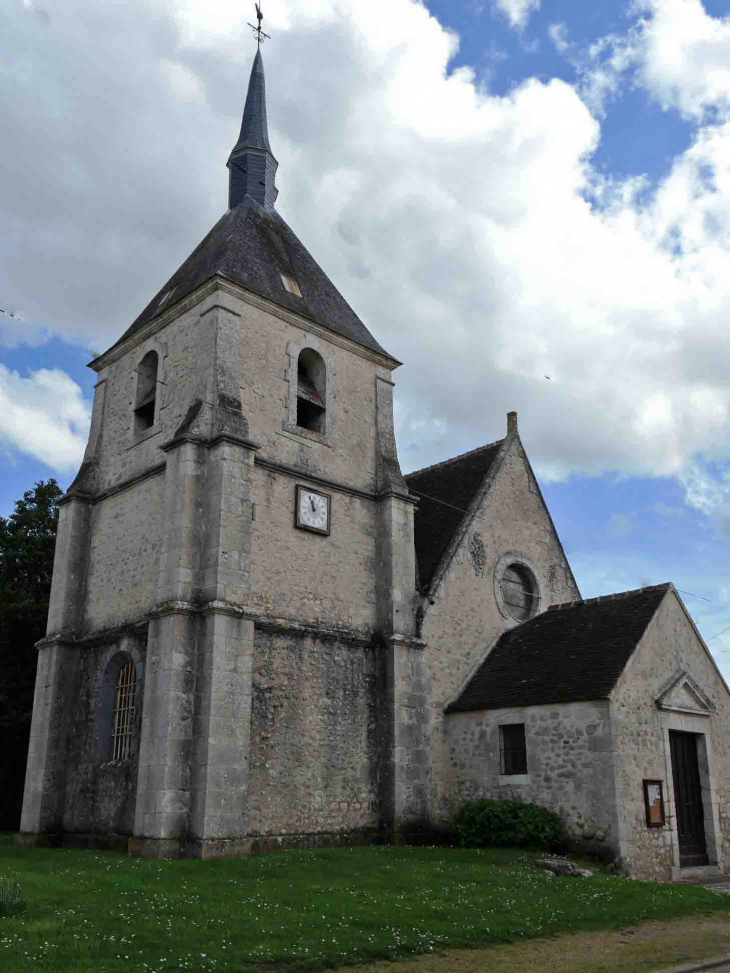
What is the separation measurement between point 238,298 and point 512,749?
11269 millimetres

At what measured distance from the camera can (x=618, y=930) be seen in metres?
11.1

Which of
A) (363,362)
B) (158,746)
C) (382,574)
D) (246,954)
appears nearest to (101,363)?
(363,362)

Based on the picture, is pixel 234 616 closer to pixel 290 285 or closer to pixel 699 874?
pixel 290 285

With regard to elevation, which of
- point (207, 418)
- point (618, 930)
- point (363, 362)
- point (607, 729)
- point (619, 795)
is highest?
point (363, 362)

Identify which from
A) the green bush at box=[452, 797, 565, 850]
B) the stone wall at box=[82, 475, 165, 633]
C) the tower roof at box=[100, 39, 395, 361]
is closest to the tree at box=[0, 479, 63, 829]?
the stone wall at box=[82, 475, 165, 633]

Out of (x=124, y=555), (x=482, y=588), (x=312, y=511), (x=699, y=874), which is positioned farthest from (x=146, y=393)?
(x=699, y=874)

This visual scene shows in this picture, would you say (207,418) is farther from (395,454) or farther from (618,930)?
(618,930)

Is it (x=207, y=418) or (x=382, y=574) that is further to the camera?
(x=382, y=574)

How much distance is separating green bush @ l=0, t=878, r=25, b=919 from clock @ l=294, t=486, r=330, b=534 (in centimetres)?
963

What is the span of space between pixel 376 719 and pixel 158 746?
5158mm

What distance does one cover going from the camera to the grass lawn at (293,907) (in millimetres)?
8242

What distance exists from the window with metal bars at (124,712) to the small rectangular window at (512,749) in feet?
25.1

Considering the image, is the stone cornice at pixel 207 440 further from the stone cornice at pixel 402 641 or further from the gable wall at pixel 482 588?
the gable wall at pixel 482 588

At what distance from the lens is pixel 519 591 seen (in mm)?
23016
